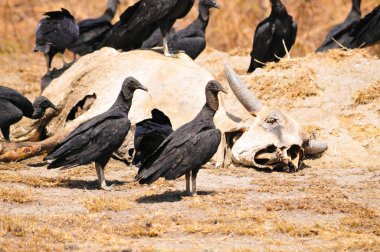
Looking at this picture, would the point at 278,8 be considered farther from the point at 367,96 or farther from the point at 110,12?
the point at 110,12

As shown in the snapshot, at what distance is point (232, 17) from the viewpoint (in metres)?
19.6

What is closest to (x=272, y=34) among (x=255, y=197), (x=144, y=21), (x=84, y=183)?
(x=144, y=21)

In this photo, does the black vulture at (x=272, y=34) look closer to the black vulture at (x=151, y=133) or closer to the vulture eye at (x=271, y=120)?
the vulture eye at (x=271, y=120)

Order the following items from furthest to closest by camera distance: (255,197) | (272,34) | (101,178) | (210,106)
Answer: (272,34) < (101,178) < (210,106) < (255,197)

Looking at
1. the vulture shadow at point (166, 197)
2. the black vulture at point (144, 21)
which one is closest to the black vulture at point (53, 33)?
the black vulture at point (144, 21)

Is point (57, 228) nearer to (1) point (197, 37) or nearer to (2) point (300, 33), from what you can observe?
Answer: (1) point (197, 37)

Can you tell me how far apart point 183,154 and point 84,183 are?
1499 millimetres

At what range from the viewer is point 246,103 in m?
9.22

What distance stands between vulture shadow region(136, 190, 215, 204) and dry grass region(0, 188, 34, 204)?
0.96 meters

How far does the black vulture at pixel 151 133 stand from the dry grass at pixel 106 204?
1660 millimetres

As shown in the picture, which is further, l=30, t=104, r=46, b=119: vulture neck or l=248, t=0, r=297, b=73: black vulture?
l=248, t=0, r=297, b=73: black vulture

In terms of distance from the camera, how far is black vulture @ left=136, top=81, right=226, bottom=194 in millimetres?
6977

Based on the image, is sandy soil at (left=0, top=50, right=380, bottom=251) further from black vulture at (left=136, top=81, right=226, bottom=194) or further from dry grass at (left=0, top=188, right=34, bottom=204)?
black vulture at (left=136, top=81, right=226, bottom=194)

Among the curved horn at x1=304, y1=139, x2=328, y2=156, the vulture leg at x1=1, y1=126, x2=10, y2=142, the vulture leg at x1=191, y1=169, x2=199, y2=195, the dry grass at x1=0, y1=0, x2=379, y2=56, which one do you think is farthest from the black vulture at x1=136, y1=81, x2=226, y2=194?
the dry grass at x1=0, y1=0, x2=379, y2=56
